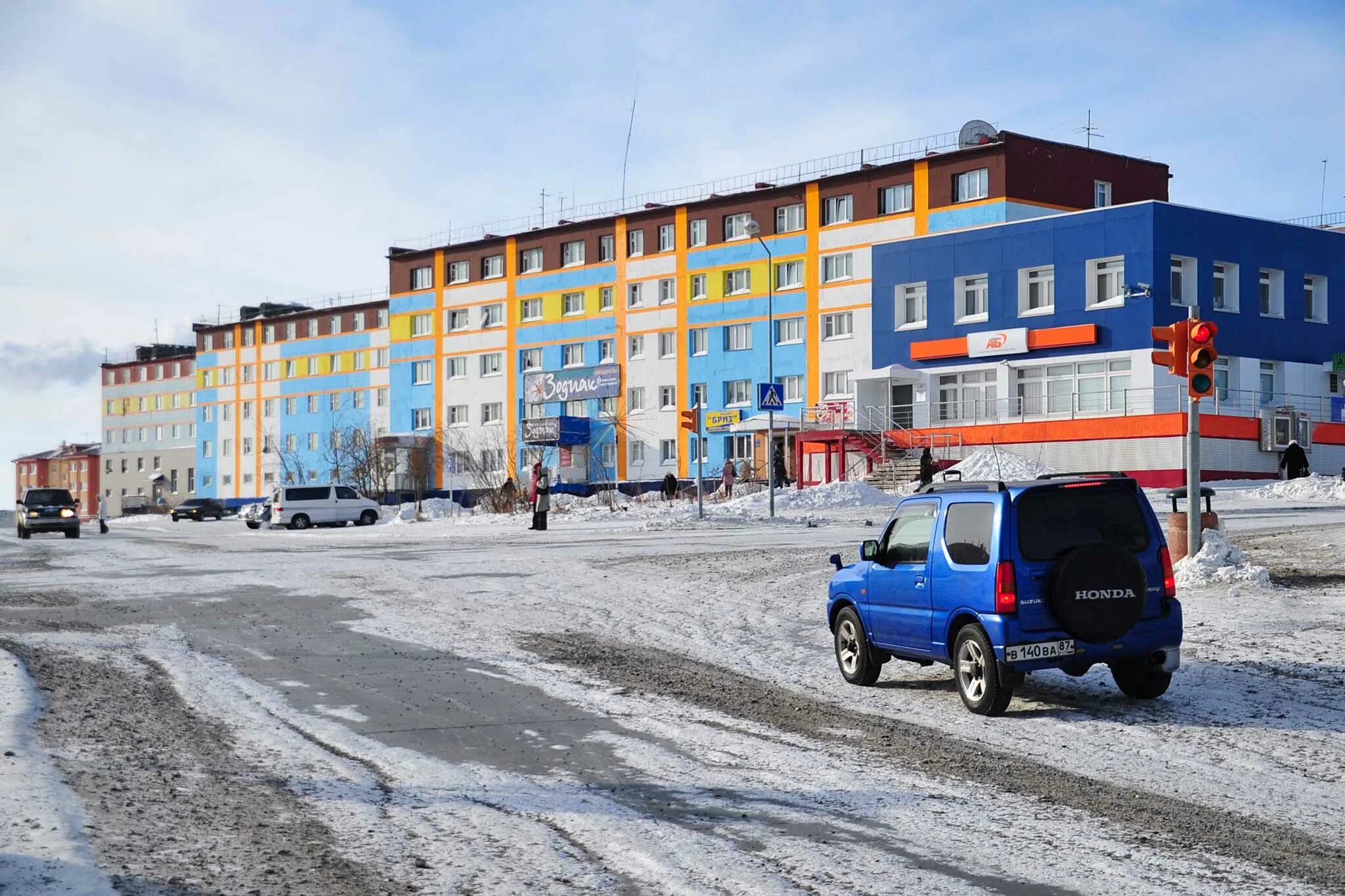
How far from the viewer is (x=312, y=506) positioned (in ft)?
173

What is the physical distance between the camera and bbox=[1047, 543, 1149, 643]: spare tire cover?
964 centimetres

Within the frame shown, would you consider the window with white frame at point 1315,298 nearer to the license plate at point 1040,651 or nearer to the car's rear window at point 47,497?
the car's rear window at point 47,497

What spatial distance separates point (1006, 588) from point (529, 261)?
69983 mm

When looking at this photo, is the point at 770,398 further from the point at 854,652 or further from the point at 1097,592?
the point at 1097,592

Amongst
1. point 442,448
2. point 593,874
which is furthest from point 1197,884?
point 442,448

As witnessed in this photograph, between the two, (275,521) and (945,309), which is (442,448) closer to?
(275,521)

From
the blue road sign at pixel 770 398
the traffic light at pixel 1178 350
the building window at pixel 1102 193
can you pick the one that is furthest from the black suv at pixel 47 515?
the building window at pixel 1102 193

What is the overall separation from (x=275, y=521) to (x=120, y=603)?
116 ft

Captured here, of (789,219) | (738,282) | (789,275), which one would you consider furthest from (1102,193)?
(738,282)

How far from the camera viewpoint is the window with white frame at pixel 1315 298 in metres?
54.6

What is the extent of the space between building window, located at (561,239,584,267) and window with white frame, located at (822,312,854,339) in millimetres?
16803

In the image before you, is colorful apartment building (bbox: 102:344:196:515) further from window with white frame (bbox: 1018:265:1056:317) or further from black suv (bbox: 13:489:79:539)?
window with white frame (bbox: 1018:265:1056:317)

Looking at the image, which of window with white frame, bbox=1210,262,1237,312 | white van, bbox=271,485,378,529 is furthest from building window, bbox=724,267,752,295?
white van, bbox=271,485,378,529

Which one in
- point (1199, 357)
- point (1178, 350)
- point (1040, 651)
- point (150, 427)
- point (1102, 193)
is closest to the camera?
point (1040, 651)
